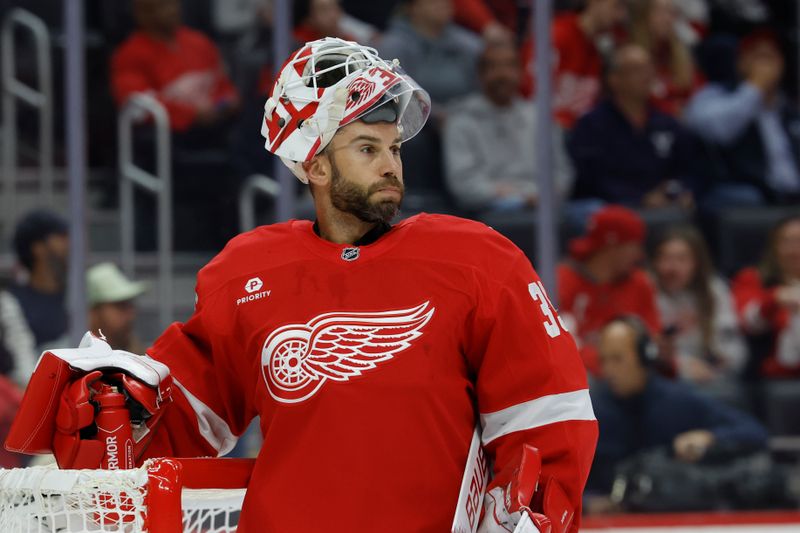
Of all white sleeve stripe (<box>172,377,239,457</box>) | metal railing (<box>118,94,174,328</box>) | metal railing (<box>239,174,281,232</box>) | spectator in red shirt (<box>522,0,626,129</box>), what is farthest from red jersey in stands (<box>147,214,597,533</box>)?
spectator in red shirt (<box>522,0,626,129</box>)

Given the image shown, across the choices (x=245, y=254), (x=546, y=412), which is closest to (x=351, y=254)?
(x=245, y=254)

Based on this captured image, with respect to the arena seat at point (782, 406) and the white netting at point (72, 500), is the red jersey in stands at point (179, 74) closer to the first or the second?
the arena seat at point (782, 406)

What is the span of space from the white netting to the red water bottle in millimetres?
76

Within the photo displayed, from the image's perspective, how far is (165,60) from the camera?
13.1 feet

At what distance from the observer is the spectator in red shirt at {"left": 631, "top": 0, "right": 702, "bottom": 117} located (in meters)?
4.27

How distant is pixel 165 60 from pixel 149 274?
1.96 feet

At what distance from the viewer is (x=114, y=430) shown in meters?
1.79

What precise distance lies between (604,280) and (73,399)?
243 cm

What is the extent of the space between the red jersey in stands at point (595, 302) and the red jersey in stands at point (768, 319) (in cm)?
27

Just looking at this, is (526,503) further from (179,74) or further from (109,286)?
(179,74)

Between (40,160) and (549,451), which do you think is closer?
(549,451)

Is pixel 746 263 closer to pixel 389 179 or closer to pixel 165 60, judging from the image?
pixel 165 60

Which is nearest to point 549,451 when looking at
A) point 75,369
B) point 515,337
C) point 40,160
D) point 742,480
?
point 515,337

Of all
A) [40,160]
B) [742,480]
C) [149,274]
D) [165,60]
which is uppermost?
[165,60]
